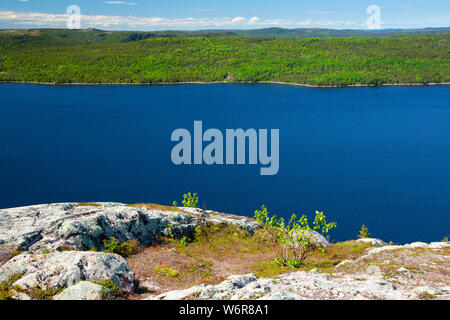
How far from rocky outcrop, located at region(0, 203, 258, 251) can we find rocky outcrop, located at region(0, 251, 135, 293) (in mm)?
3036

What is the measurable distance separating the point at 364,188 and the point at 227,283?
2091 inches

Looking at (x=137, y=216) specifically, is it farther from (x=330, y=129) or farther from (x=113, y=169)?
(x=330, y=129)

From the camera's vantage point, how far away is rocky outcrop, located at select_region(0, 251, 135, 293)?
1479 centimetres

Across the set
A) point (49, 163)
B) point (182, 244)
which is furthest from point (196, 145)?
point (182, 244)

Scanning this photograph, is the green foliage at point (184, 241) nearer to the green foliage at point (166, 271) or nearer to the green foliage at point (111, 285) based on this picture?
the green foliage at point (166, 271)

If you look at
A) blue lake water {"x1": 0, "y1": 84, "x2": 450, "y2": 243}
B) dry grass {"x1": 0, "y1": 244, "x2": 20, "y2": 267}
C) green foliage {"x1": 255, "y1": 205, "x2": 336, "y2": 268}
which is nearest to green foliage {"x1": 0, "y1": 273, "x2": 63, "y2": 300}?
dry grass {"x1": 0, "y1": 244, "x2": 20, "y2": 267}

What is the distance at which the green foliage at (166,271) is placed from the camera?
19230mm

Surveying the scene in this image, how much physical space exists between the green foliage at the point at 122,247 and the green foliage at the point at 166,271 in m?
2.64

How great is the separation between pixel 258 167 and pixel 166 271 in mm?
54461

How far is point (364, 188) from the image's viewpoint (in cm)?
6244

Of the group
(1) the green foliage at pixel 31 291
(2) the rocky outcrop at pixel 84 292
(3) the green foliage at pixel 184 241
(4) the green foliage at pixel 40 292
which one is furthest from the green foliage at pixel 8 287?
(3) the green foliage at pixel 184 241

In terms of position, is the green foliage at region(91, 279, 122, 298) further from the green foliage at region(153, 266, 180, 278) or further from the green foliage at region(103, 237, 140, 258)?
the green foliage at region(103, 237, 140, 258)

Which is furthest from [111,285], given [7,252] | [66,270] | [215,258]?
[215,258]
